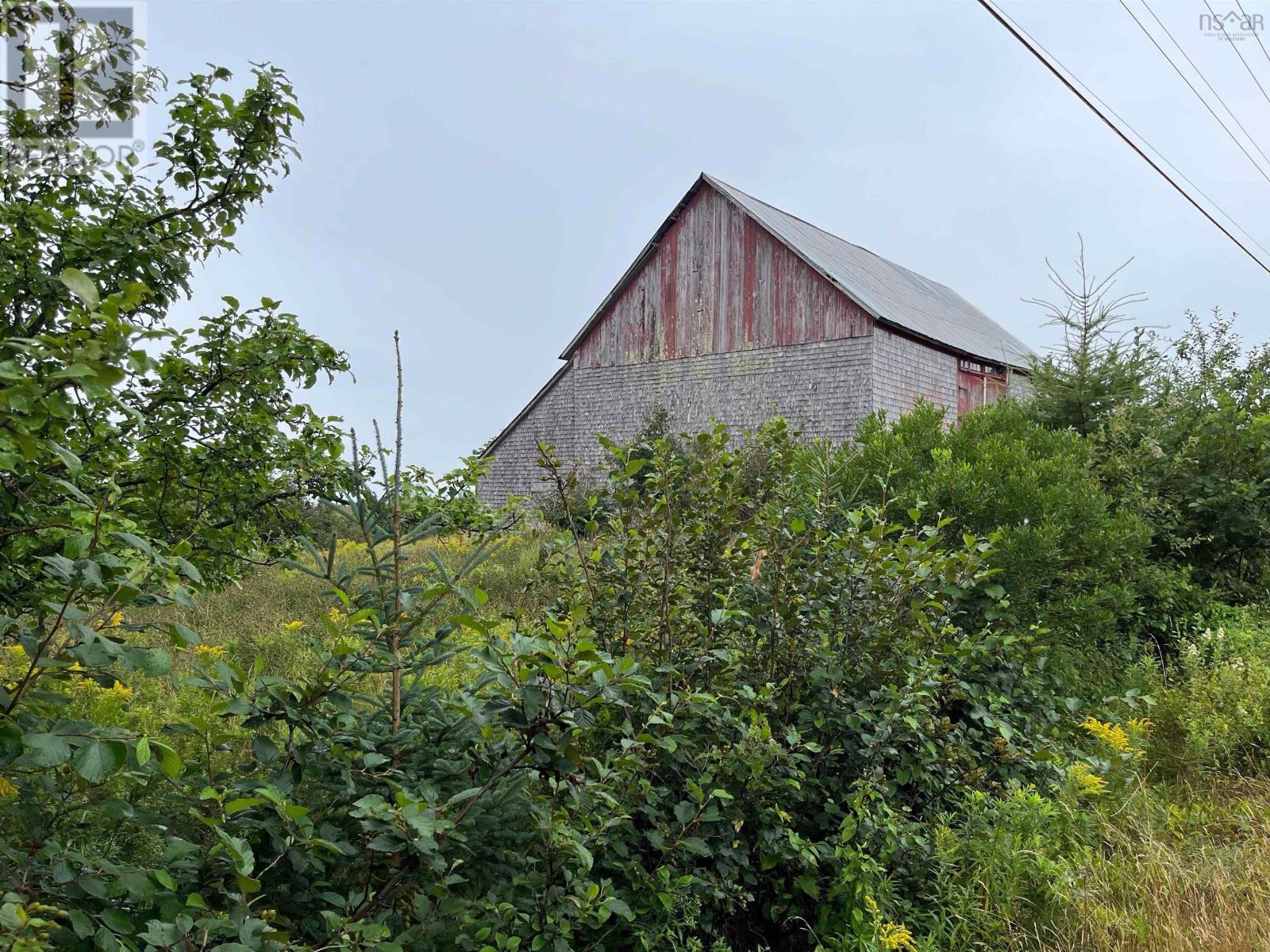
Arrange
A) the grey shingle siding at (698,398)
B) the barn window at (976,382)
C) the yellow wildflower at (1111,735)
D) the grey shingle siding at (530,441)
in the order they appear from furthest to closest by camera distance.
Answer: the grey shingle siding at (530,441)
the barn window at (976,382)
the grey shingle siding at (698,398)
the yellow wildflower at (1111,735)

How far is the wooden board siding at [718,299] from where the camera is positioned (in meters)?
17.7

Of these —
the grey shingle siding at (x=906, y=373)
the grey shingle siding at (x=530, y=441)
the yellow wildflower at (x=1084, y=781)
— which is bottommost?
the yellow wildflower at (x=1084, y=781)

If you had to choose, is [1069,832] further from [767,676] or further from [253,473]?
[253,473]

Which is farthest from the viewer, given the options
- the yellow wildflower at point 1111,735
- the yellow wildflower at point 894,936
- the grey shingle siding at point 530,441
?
the grey shingle siding at point 530,441

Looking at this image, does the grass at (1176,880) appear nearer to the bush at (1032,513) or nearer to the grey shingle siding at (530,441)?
the bush at (1032,513)

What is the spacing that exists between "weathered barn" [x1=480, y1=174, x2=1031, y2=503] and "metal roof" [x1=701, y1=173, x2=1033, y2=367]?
0.25ft

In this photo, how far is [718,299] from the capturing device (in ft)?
62.1

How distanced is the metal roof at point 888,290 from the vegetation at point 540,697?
12.3 metres

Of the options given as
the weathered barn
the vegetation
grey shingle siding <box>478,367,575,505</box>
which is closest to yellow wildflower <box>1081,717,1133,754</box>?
the vegetation

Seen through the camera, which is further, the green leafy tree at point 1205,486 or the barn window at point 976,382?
the barn window at point 976,382

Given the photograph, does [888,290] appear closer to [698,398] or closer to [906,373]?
[906,373]

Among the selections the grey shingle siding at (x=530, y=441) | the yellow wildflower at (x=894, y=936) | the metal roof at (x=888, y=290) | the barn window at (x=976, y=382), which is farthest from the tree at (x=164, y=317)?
the barn window at (x=976, y=382)

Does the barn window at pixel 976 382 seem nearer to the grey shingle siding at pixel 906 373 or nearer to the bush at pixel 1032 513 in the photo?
the grey shingle siding at pixel 906 373

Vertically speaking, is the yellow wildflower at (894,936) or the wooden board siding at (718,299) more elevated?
the wooden board siding at (718,299)
